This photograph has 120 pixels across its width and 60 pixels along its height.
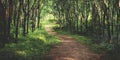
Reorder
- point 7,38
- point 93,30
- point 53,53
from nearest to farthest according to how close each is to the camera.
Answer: point 53,53
point 7,38
point 93,30

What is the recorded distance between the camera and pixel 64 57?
20359 millimetres

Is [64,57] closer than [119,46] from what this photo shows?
Yes

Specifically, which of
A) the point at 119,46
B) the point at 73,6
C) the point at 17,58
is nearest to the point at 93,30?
the point at 73,6

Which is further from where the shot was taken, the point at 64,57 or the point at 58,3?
the point at 58,3

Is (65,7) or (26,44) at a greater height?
(65,7)

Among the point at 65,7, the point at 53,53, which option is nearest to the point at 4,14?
the point at 53,53

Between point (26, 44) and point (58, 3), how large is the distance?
99.4 ft

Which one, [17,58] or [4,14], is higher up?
[4,14]

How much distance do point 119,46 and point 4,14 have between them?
34.8 ft

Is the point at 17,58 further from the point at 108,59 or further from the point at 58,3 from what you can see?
the point at 58,3

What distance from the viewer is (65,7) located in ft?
173

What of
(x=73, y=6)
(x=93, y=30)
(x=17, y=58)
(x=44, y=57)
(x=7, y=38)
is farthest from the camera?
(x=73, y=6)

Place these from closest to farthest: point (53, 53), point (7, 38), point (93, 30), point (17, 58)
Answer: point (17, 58) < point (53, 53) < point (7, 38) < point (93, 30)

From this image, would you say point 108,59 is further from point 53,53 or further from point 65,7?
point 65,7
